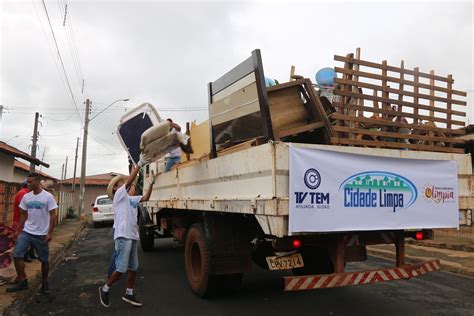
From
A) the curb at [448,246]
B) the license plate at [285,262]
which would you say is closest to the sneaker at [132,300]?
the license plate at [285,262]

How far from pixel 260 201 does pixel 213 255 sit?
1587mm

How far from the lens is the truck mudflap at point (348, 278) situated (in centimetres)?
418

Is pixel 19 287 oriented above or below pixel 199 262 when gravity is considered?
below

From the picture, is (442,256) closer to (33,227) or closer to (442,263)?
(442,263)

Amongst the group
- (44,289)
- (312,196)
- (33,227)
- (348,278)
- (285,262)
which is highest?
(312,196)

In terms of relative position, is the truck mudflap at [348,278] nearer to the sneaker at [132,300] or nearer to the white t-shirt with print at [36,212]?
the sneaker at [132,300]

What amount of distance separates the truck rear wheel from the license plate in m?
1.19

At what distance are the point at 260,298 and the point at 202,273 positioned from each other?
37.5 inches

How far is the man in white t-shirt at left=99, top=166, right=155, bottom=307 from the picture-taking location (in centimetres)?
549

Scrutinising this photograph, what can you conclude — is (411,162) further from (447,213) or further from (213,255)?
(213,255)

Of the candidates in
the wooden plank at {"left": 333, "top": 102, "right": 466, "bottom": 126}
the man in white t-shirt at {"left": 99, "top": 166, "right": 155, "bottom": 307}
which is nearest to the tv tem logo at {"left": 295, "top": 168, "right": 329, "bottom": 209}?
the wooden plank at {"left": 333, "top": 102, "right": 466, "bottom": 126}

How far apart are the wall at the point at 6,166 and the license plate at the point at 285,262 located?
1732 cm

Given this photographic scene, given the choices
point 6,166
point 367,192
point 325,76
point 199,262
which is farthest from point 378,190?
point 6,166

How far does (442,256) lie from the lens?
9547 millimetres
